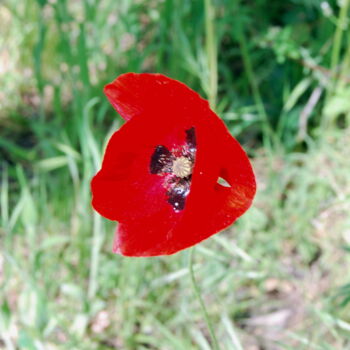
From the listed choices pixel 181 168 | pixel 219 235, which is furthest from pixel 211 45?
pixel 181 168

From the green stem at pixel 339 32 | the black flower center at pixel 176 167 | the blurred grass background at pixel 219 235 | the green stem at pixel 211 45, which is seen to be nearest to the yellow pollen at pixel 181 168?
the black flower center at pixel 176 167

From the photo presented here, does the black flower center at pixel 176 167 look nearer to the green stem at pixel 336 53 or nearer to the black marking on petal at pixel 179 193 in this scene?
the black marking on petal at pixel 179 193

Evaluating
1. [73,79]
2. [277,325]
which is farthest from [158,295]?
[73,79]

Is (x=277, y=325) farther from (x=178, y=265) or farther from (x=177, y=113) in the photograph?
(x=177, y=113)

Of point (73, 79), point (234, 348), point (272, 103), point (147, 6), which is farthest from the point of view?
point (147, 6)

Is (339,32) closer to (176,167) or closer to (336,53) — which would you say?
(336,53)

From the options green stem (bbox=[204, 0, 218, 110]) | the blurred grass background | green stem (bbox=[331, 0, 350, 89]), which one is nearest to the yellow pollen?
the blurred grass background
